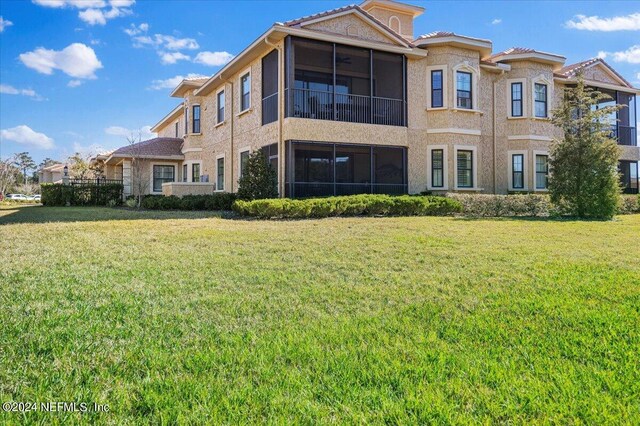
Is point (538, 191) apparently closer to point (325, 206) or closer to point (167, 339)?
point (325, 206)

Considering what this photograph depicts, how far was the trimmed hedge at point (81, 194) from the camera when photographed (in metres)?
25.1

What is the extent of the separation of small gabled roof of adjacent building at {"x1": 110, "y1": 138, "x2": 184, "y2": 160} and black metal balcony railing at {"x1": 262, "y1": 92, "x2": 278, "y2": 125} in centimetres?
1239

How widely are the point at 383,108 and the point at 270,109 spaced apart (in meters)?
4.78

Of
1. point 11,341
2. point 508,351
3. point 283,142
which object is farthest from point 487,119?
point 11,341

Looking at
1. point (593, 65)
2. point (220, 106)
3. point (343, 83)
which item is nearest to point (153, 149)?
point (220, 106)

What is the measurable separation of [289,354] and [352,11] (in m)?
16.5

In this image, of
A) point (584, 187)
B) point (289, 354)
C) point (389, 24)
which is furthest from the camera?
point (389, 24)

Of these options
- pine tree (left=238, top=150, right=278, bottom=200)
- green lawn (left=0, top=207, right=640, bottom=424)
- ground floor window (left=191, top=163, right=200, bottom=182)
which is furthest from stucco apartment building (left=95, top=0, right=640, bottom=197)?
green lawn (left=0, top=207, right=640, bottom=424)

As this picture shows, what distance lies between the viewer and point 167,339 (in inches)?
144

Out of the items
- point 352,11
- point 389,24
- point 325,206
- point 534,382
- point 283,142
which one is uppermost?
point 389,24

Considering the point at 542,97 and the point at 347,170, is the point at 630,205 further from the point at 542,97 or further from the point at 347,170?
the point at 347,170

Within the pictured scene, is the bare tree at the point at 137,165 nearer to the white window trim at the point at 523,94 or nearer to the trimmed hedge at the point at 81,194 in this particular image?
the trimmed hedge at the point at 81,194

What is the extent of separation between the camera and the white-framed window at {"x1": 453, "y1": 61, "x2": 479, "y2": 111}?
18.8 m

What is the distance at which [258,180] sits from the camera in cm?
1575
